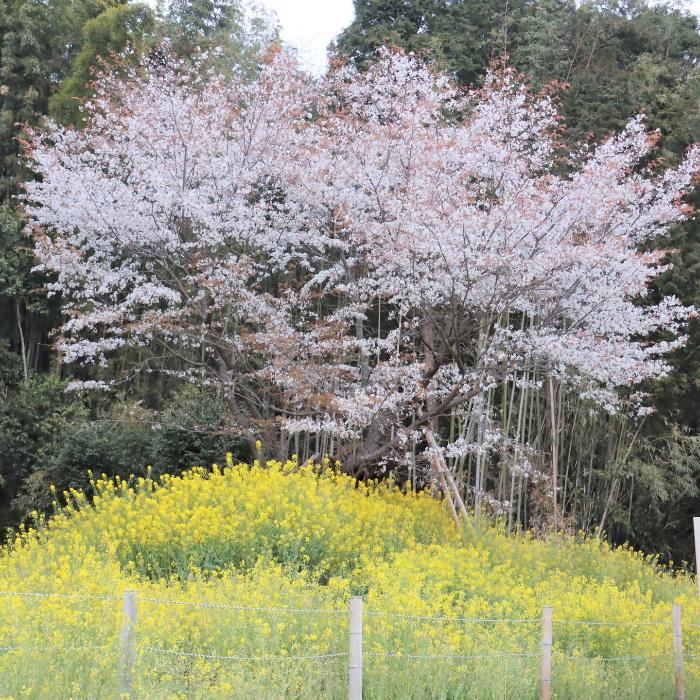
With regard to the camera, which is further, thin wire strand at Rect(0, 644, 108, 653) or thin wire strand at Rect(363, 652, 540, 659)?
thin wire strand at Rect(363, 652, 540, 659)

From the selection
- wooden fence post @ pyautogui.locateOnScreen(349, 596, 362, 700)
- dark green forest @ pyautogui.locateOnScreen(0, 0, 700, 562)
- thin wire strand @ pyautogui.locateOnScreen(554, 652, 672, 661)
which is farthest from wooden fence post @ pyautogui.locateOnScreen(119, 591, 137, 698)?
dark green forest @ pyautogui.locateOnScreen(0, 0, 700, 562)

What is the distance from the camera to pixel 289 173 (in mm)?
10703

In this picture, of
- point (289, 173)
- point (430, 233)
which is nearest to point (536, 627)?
point (430, 233)

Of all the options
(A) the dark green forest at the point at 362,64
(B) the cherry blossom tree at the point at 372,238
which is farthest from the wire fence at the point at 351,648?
(A) the dark green forest at the point at 362,64

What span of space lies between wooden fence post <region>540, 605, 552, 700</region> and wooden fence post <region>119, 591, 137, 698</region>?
2151 mm

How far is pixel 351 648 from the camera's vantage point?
4.36 metres

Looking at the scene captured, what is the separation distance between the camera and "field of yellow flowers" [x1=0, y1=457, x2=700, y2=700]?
15.2ft

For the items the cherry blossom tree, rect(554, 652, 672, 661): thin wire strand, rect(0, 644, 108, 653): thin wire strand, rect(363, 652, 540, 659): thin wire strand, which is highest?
the cherry blossom tree

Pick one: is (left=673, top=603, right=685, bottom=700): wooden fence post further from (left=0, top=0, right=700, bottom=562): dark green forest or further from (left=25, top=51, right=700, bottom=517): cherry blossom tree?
(left=0, top=0, right=700, bottom=562): dark green forest

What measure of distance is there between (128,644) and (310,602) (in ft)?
5.28

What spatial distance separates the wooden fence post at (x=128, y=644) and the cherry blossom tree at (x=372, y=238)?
204 inches

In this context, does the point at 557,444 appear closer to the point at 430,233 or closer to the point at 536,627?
the point at 430,233

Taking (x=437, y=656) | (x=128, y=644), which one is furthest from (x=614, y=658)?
(x=128, y=644)

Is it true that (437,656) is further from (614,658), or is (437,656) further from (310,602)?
(614,658)
